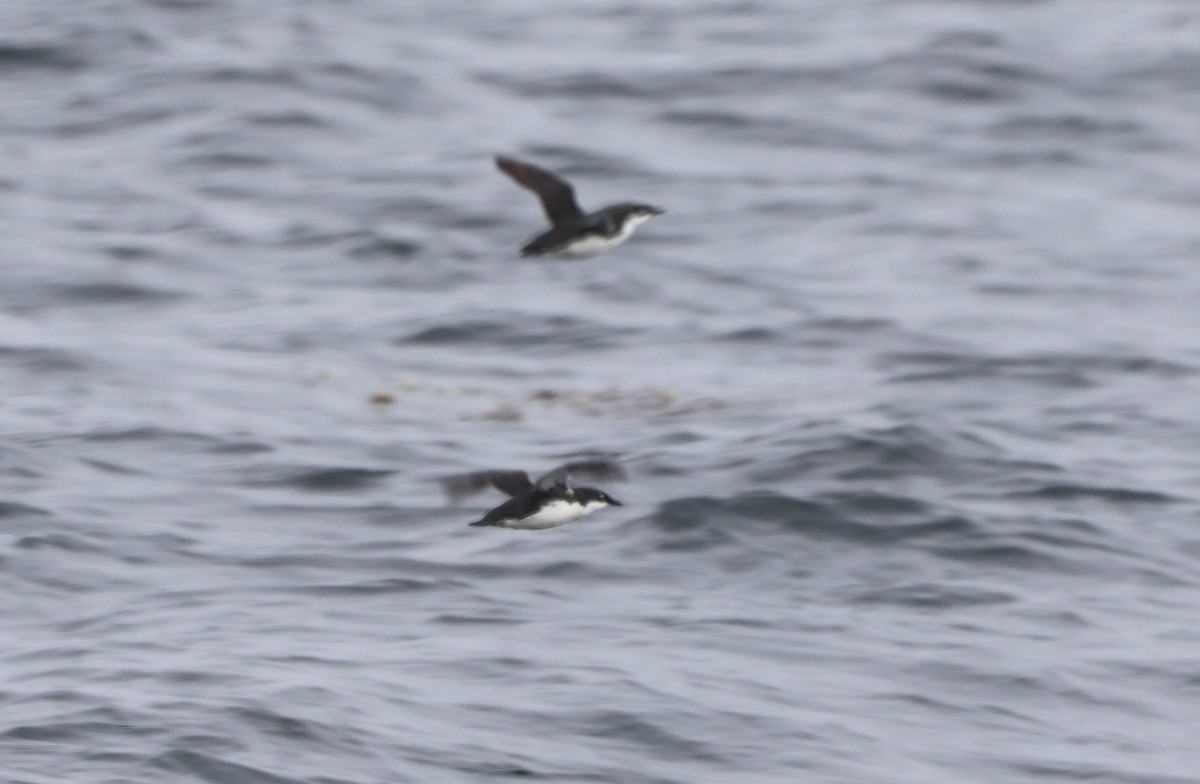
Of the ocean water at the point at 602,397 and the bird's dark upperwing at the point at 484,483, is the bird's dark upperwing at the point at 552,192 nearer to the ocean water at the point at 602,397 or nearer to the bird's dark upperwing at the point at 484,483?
the ocean water at the point at 602,397

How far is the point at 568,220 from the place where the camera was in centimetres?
1105

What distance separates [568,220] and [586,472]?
7.30 feet

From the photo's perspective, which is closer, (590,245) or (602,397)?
(590,245)

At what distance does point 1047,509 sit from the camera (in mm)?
12281

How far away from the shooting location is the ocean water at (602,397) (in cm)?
917

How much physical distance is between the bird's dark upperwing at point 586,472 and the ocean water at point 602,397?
0.77 meters

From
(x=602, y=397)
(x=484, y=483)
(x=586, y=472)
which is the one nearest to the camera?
(x=586, y=472)

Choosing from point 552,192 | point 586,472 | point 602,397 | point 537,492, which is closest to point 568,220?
point 552,192

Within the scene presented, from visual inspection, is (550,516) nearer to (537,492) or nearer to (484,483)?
(537,492)

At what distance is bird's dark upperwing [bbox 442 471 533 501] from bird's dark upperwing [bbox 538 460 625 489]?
0.63ft

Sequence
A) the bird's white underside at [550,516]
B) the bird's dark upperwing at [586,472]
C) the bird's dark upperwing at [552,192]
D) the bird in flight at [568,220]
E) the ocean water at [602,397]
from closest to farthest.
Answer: the bird's dark upperwing at [586,472] < the ocean water at [602,397] < the bird's white underside at [550,516] < the bird in flight at [568,220] < the bird's dark upperwing at [552,192]

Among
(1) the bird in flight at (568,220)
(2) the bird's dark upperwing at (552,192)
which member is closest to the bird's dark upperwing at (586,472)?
(1) the bird in flight at (568,220)

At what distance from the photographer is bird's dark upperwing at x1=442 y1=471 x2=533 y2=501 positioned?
9.12 meters

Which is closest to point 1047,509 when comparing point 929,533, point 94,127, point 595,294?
point 929,533
